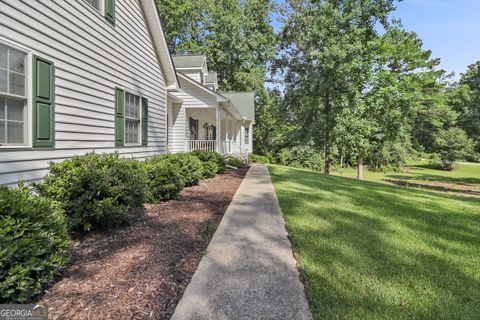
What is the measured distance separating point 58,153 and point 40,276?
120 inches

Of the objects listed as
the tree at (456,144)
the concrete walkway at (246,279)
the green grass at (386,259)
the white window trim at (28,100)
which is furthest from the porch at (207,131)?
the tree at (456,144)

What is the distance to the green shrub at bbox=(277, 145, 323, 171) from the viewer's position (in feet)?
83.6

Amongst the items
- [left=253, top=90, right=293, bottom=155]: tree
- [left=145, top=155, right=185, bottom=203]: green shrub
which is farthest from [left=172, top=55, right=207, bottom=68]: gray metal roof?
[left=253, top=90, right=293, bottom=155]: tree

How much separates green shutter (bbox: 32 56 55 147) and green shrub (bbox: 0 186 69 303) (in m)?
1.88

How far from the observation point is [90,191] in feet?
12.9

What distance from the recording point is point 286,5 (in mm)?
28062

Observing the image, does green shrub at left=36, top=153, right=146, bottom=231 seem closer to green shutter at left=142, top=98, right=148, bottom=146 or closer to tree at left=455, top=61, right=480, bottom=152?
green shutter at left=142, top=98, right=148, bottom=146

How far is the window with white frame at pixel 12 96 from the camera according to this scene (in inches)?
150

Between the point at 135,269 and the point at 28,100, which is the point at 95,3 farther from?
the point at 135,269

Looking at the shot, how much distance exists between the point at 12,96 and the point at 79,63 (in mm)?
1824

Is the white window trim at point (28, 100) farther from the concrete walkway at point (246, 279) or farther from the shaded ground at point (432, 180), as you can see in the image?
the shaded ground at point (432, 180)

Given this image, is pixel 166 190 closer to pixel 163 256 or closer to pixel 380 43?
pixel 163 256

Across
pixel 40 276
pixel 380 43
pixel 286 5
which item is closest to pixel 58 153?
pixel 40 276

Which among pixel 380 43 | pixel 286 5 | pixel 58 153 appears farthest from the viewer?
pixel 286 5
